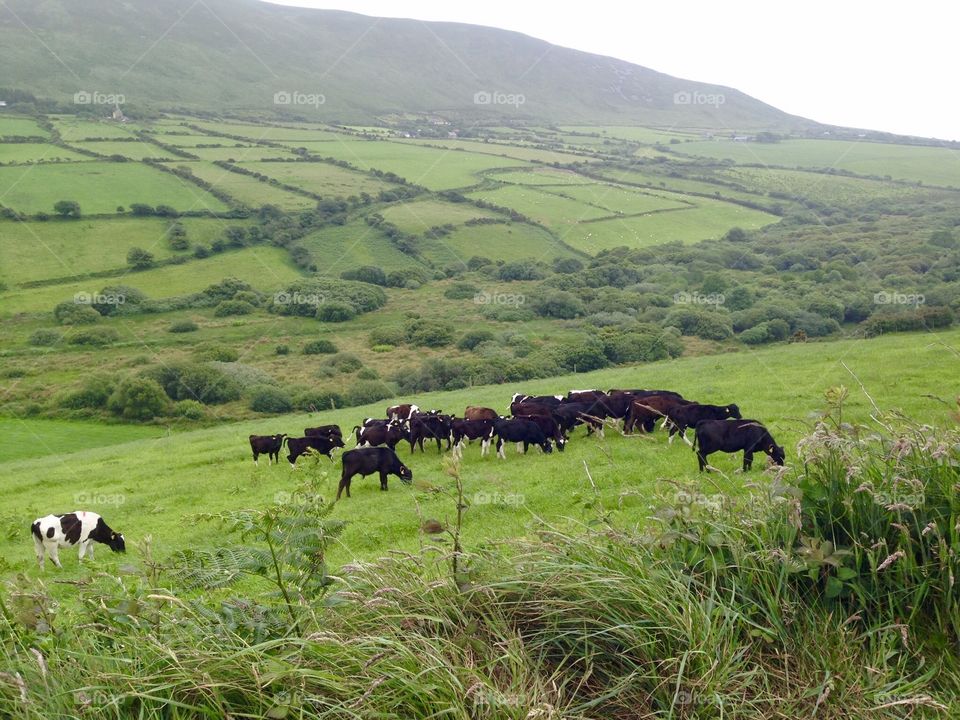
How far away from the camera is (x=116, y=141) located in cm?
13788

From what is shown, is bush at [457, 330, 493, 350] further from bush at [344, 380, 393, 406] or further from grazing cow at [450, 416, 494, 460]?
grazing cow at [450, 416, 494, 460]

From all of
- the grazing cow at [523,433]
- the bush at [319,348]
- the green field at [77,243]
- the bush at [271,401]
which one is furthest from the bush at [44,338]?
the grazing cow at [523,433]

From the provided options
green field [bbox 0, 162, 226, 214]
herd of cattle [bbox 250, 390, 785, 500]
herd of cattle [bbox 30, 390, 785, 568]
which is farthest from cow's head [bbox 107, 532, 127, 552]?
green field [bbox 0, 162, 226, 214]

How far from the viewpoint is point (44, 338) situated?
7319 cm

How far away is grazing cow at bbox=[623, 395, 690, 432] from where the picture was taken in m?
18.8

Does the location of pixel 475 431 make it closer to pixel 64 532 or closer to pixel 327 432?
pixel 327 432

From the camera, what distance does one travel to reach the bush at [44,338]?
72375 millimetres

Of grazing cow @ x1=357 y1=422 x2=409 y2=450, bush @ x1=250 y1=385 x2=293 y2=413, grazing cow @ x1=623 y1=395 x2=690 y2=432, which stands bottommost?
bush @ x1=250 y1=385 x2=293 y2=413

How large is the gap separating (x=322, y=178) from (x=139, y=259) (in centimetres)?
4812

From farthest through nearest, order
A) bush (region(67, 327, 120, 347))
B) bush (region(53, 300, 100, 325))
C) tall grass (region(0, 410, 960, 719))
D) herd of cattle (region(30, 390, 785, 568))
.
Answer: bush (region(53, 300, 100, 325))
bush (region(67, 327, 120, 347))
herd of cattle (region(30, 390, 785, 568))
tall grass (region(0, 410, 960, 719))

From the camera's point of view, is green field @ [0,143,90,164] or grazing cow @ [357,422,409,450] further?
green field @ [0,143,90,164]

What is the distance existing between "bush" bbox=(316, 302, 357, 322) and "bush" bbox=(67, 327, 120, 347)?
73.9 feet

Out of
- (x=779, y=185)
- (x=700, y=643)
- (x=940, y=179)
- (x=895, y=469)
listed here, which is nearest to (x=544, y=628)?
(x=700, y=643)

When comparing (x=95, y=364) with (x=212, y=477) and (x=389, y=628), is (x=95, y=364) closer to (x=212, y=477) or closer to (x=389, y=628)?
(x=212, y=477)
